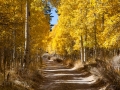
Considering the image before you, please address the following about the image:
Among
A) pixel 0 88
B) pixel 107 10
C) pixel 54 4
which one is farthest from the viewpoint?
pixel 54 4

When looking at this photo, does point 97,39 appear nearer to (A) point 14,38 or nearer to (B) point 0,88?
(A) point 14,38

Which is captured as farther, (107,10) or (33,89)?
(107,10)

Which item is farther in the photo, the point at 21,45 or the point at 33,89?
the point at 21,45

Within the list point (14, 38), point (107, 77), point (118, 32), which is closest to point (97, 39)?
point (14, 38)

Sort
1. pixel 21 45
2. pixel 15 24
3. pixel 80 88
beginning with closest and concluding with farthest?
pixel 15 24, pixel 80 88, pixel 21 45

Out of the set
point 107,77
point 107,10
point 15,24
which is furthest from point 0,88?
point 107,10

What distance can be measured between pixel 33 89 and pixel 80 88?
2.89m

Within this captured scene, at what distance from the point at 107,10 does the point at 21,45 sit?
8890 mm

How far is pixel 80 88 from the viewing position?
1705cm

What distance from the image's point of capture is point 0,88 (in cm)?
1248

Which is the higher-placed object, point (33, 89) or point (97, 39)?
point (97, 39)

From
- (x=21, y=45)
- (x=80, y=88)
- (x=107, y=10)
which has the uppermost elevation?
(x=107, y=10)

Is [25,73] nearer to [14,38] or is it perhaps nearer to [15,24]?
[14,38]

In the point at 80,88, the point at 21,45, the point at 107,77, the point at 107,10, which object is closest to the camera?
the point at 107,77
